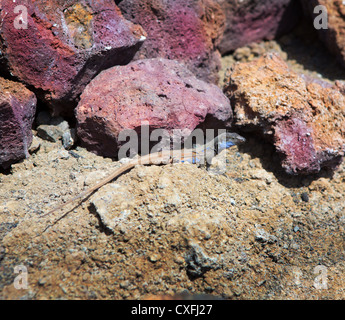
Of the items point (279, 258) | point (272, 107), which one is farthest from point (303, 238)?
point (272, 107)

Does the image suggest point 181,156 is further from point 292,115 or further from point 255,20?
point 255,20

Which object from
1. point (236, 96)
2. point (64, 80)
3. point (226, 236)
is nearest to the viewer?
point (226, 236)

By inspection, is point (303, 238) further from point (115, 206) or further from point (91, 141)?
point (91, 141)

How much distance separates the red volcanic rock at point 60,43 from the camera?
2047 mm

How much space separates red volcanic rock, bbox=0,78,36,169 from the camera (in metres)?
2.00

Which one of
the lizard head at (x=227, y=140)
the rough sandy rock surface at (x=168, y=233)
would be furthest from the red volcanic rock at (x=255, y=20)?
the rough sandy rock surface at (x=168, y=233)

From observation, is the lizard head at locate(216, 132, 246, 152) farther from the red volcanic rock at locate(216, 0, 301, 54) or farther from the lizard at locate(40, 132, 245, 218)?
the red volcanic rock at locate(216, 0, 301, 54)

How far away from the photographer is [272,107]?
237 cm

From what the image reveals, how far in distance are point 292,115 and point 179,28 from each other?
109cm

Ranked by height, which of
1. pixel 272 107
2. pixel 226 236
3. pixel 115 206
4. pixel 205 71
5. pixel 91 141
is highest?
pixel 205 71

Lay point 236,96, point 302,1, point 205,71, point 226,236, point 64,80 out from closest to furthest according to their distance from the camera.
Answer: point 226,236 → point 64,80 → point 236,96 → point 205,71 → point 302,1

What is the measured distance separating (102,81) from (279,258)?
1.62 meters

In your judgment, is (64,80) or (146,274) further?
(64,80)

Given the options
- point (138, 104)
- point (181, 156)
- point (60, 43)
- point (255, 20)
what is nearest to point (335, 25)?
point (255, 20)
